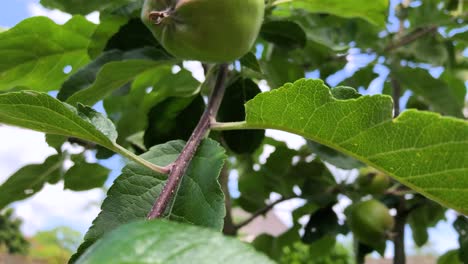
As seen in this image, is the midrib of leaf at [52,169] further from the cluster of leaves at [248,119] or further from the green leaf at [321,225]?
the green leaf at [321,225]

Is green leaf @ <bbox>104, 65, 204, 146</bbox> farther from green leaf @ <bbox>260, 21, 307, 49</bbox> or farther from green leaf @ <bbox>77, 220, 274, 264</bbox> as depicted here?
green leaf @ <bbox>77, 220, 274, 264</bbox>

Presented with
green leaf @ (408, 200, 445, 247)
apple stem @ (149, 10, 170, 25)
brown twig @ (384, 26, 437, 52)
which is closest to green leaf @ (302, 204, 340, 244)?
green leaf @ (408, 200, 445, 247)

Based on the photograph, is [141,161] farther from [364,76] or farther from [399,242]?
[364,76]

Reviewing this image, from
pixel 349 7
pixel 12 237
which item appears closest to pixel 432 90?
pixel 349 7

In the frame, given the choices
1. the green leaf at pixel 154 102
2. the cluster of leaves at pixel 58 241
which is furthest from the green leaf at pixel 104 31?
the cluster of leaves at pixel 58 241

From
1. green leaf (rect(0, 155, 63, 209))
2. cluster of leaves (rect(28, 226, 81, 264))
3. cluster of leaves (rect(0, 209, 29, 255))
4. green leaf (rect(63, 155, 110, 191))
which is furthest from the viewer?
cluster of leaves (rect(0, 209, 29, 255))

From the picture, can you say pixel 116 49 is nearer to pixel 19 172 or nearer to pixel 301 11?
pixel 19 172

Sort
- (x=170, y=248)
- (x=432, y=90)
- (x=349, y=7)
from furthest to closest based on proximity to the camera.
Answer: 1. (x=432, y=90)
2. (x=349, y=7)
3. (x=170, y=248)
